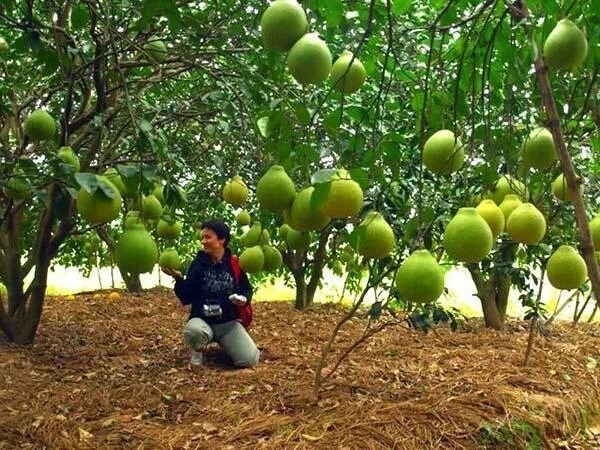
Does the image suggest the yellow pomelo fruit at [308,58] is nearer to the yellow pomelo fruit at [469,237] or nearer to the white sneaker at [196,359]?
the yellow pomelo fruit at [469,237]

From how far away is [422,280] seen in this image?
1611 mm

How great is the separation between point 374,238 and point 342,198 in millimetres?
250

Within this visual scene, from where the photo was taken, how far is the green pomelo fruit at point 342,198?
1.64m

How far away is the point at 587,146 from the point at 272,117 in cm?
409

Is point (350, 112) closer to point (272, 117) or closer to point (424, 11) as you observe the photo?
point (272, 117)

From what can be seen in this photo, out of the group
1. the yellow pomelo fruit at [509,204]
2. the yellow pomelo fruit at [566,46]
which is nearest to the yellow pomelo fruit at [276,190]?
the yellow pomelo fruit at [509,204]

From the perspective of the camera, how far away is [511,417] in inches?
139

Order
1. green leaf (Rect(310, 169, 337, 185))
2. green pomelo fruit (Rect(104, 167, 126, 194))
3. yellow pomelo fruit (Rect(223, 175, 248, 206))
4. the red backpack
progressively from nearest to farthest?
green leaf (Rect(310, 169, 337, 185)) → green pomelo fruit (Rect(104, 167, 126, 194)) → yellow pomelo fruit (Rect(223, 175, 248, 206)) → the red backpack

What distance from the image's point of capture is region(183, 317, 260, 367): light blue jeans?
4.65 meters

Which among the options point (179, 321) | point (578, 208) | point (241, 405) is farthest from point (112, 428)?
point (179, 321)

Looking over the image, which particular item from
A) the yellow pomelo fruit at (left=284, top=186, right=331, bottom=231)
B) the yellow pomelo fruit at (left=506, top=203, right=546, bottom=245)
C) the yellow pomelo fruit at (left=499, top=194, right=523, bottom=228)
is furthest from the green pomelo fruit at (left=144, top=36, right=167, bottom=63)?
the yellow pomelo fruit at (left=506, top=203, right=546, bottom=245)

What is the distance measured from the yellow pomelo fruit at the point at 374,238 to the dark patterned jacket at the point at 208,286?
3.06m

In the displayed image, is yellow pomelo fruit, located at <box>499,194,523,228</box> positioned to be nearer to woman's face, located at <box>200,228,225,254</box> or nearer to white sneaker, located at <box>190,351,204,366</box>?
woman's face, located at <box>200,228,225,254</box>

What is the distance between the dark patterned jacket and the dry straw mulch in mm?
416
